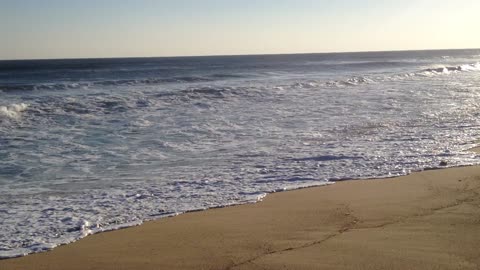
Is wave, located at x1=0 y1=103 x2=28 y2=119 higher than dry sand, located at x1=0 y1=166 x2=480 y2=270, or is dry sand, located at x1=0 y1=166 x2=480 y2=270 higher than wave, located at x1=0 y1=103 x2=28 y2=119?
wave, located at x1=0 y1=103 x2=28 y2=119

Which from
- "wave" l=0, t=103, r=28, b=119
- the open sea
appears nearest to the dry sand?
the open sea

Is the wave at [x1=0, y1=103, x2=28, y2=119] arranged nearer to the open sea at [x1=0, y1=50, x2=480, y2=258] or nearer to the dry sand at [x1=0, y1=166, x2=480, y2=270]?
the open sea at [x1=0, y1=50, x2=480, y2=258]

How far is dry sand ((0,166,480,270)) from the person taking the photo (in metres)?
4.25

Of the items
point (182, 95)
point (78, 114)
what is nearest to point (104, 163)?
point (78, 114)

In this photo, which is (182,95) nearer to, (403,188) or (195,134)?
(195,134)

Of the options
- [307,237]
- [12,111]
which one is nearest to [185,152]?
[307,237]

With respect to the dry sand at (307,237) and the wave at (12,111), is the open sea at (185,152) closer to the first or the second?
the wave at (12,111)

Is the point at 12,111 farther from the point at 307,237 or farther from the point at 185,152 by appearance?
the point at 307,237

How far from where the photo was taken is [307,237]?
4.89 meters

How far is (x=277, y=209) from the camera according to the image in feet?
19.7

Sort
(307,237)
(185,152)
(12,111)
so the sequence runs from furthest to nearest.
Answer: (12,111), (185,152), (307,237)

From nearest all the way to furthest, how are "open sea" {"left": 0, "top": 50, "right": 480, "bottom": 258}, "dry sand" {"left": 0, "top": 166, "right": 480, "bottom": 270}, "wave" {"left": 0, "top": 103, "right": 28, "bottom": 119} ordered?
"dry sand" {"left": 0, "top": 166, "right": 480, "bottom": 270} → "open sea" {"left": 0, "top": 50, "right": 480, "bottom": 258} → "wave" {"left": 0, "top": 103, "right": 28, "bottom": 119}

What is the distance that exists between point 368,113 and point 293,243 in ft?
33.7

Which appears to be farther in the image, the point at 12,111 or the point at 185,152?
the point at 12,111
